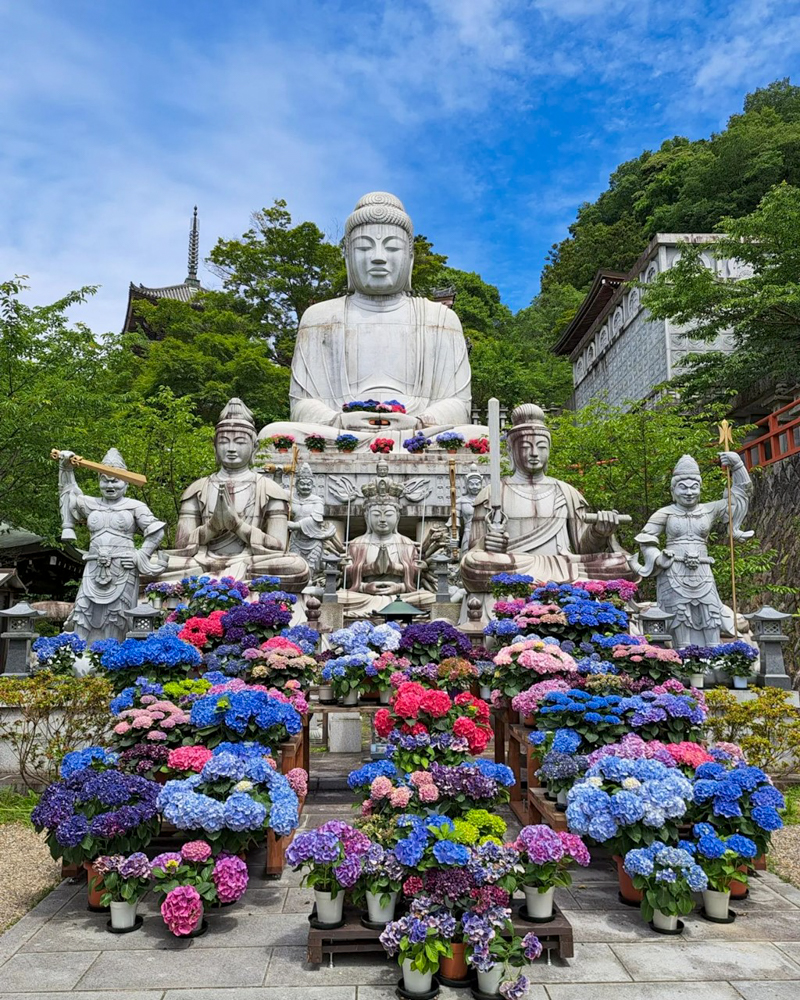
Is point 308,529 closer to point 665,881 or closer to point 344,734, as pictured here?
point 344,734

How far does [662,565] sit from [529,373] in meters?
19.7

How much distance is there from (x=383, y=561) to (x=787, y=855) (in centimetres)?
548

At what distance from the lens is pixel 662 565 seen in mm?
7742

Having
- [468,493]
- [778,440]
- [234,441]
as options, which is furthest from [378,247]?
[778,440]

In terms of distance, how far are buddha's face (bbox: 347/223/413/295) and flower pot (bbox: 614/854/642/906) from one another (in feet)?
43.3

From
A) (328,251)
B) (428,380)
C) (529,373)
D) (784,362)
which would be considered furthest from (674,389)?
(328,251)

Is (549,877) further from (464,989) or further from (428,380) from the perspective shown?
(428,380)

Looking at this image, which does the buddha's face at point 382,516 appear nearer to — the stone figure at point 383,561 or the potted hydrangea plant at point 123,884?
the stone figure at point 383,561

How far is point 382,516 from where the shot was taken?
9.48 m

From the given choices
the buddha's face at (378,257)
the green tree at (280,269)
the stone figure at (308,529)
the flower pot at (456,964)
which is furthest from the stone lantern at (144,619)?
the green tree at (280,269)

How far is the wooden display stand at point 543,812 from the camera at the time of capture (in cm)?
399

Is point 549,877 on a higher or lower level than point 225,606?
lower

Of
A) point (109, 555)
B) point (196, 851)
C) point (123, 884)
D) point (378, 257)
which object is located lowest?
point (123, 884)

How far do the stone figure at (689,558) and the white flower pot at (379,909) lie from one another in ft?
16.4
